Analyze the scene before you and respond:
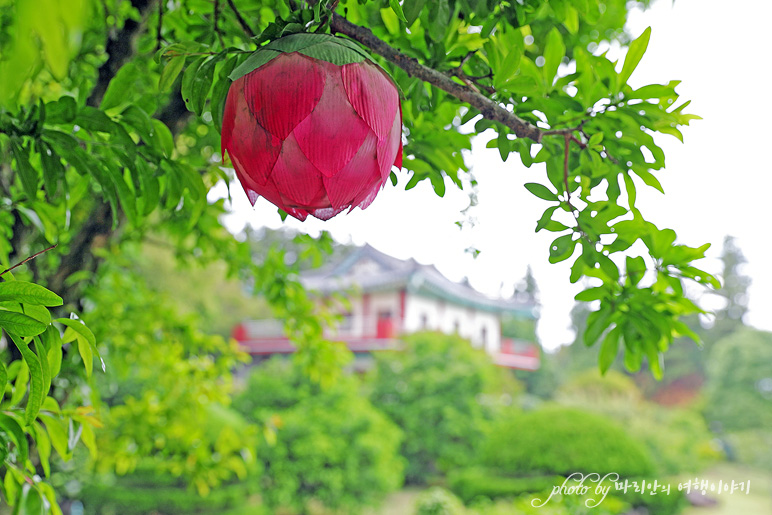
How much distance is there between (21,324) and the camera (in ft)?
1.27

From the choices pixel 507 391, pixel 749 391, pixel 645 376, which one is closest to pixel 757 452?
pixel 749 391

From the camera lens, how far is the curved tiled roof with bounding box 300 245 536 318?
12641 millimetres

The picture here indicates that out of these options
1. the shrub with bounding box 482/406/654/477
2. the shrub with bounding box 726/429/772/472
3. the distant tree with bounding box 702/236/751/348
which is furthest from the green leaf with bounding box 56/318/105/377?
the distant tree with bounding box 702/236/751/348

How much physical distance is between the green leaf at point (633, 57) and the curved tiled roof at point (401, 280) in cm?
1184

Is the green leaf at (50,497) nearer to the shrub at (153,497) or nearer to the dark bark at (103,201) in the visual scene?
the dark bark at (103,201)

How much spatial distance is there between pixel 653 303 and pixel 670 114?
8.0 inches

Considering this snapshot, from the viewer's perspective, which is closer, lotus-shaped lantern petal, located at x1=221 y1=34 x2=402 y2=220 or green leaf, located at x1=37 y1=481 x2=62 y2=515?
lotus-shaped lantern petal, located at x1=221 y1=34 x2=402 y2=220

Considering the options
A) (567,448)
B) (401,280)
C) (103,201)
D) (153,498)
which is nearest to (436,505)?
(567,448)

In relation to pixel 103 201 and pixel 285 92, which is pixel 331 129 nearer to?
pixel 285 92

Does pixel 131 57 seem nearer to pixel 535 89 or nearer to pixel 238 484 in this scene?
pixel 535 89

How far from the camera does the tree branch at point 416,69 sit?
457mm

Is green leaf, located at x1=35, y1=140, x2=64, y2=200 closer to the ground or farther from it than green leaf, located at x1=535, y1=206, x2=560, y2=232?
farther from it

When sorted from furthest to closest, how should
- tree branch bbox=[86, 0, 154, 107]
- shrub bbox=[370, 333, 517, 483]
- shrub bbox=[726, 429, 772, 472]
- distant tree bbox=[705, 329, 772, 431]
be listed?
distant tree bbox=[705, 329, 772, 431] → shrub bbox=[726, 429, 772, 472] → shrub bbox=[370, 333, 517, 483] → tree branch bbox=[86, 0, 154, 107]

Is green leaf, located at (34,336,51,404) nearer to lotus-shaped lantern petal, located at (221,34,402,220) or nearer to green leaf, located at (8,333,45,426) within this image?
green leaf, located at (8,333,45,426)
